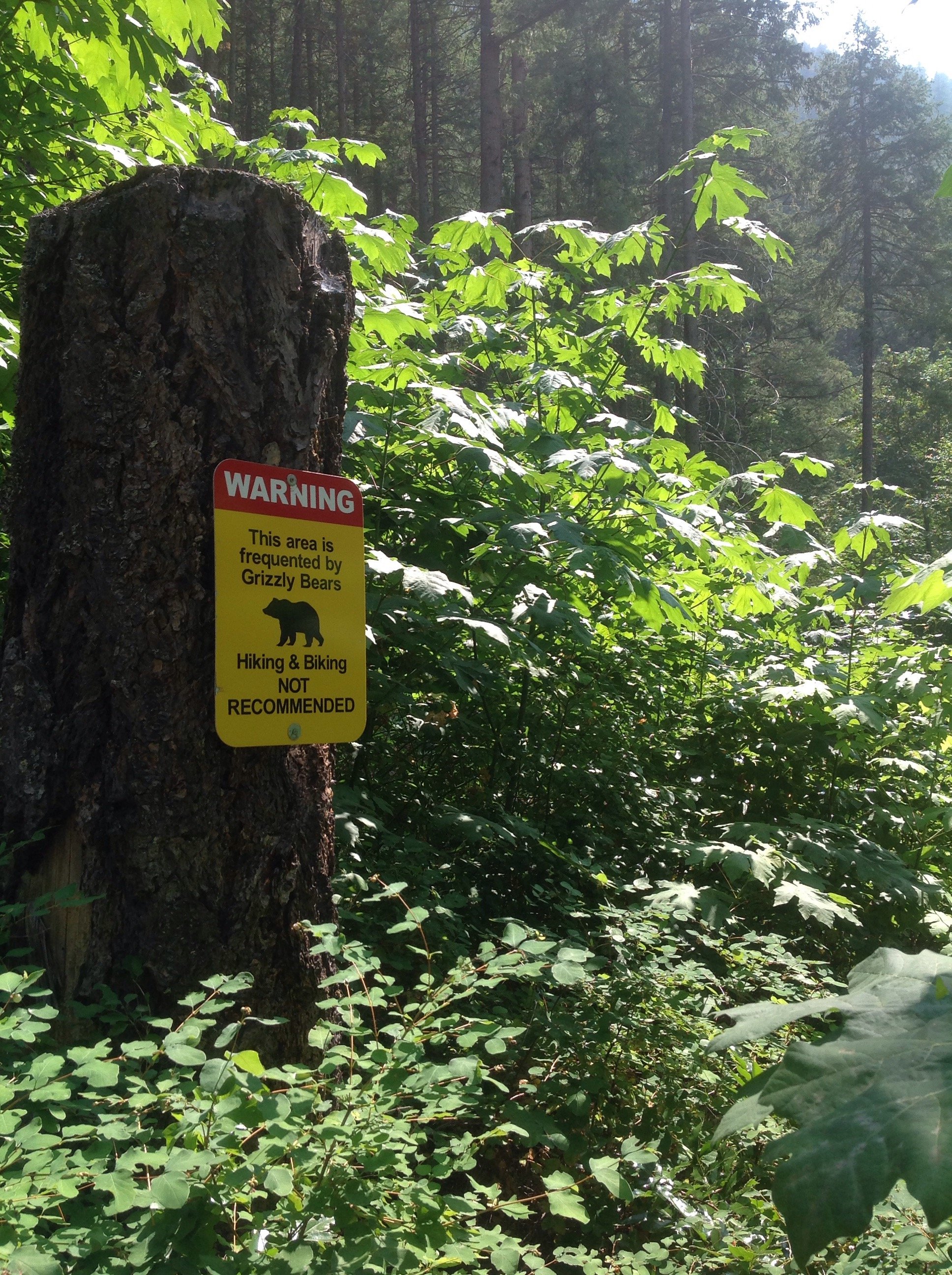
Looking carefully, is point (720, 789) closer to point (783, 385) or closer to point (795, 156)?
point (783, 385)

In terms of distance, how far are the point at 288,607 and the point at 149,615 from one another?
Result: 313mm

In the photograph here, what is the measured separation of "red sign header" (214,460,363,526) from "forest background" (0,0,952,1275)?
41cm

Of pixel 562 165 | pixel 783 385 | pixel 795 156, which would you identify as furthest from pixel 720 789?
pixel 795 156

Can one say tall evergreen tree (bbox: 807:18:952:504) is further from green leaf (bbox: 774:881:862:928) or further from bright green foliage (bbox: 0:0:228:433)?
green leaf (bbox: 774:881:862:928)

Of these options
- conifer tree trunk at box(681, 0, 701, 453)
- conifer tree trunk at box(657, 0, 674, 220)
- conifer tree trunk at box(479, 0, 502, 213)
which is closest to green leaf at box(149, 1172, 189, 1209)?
conifer tree trunk at box(479, 0, 502, 213)

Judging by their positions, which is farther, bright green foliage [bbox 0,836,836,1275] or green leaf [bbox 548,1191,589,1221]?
green leaf [bbox 548,1191,589,1221]

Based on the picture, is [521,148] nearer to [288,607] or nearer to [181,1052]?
[288,607]

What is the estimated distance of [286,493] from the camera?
2.29 m

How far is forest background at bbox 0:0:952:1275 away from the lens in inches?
54.9

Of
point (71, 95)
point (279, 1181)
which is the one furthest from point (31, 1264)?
point (71, 95)

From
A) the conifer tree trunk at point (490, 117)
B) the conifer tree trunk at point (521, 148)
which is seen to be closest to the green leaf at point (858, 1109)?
the conifer tree trunk at point (490, 117)

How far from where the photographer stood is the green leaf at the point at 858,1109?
88cm

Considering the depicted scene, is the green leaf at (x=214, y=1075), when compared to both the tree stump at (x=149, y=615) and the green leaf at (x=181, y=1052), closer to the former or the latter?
the green leaf at (x=181, y=1052)

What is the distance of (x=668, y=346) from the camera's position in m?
4.49
